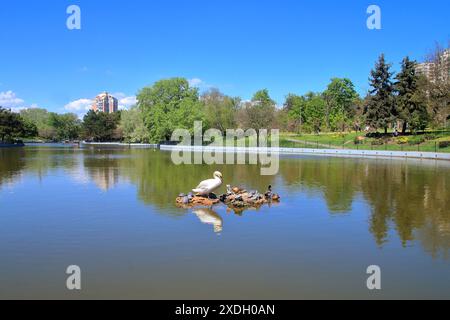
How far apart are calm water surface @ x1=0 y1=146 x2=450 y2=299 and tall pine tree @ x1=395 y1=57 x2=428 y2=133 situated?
38.3 m

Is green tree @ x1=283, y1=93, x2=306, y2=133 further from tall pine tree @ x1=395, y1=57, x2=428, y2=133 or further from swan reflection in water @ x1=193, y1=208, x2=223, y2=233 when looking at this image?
swan reflection in water @ x1=193, y1=208, x2=223, y2=233

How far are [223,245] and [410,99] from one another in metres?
49.3

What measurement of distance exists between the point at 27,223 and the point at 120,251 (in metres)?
4.13

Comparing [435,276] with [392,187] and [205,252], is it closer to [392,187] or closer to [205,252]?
[205,252]

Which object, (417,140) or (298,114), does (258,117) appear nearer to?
(298,114)

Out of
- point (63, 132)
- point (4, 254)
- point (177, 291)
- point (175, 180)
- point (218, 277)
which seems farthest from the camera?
point (63, 132)

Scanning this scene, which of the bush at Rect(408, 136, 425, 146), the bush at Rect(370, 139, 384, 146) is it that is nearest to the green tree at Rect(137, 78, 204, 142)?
the bush at Rect(370, 139, 384, 146)

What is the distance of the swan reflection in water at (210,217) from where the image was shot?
10.9 m

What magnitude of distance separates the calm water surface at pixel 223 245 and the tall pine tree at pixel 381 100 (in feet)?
129

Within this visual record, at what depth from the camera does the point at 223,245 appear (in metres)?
9.04

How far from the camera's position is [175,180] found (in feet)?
70.5

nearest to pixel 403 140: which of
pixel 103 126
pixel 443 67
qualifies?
pixel 443 67

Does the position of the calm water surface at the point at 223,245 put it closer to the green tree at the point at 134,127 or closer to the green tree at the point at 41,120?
the green tree at the point at 134,127
